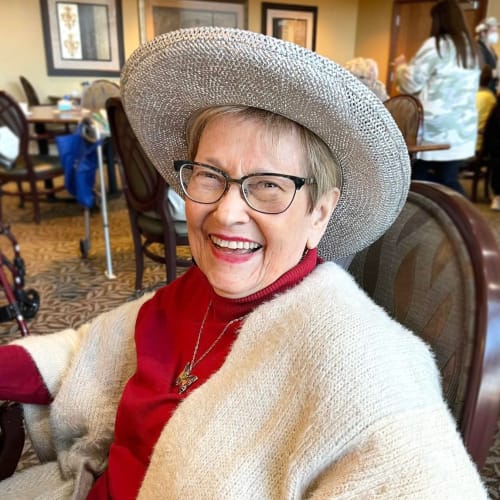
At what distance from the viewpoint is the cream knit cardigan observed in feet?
1.80

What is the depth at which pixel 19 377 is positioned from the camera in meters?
0.95

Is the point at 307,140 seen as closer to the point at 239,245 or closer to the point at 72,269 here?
the point at 239,245

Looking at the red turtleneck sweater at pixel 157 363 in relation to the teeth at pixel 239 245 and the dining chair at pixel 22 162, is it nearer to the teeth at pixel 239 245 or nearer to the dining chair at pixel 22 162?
the teeth at pixel 239 245

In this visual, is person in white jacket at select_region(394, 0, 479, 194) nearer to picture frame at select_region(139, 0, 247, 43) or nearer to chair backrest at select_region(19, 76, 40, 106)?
picture frame at select_region(139, 0, 247, 43)

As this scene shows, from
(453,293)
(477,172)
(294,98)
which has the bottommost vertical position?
(477,172)

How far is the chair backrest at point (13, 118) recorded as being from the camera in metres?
3.76

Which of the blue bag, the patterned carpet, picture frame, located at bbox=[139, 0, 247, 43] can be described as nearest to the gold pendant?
the patterned carpet

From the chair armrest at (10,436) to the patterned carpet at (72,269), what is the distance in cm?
87

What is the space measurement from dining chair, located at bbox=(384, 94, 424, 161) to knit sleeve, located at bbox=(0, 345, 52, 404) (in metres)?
1.93

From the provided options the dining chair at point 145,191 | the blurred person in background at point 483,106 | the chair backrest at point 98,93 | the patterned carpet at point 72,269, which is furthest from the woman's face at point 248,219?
the blurred person in background at point 483,106

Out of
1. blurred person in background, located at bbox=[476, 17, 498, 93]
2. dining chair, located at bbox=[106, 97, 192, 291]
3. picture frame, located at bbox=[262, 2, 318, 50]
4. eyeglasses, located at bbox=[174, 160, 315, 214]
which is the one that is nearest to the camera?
eyeglasses, located at bbox=[174, 160, 315, 214]

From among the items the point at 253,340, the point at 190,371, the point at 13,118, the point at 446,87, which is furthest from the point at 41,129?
the point at 253,340

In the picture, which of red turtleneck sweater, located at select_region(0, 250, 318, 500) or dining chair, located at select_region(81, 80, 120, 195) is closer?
red turtleneck sweater, located at select_region(0, 250, 318, 500)

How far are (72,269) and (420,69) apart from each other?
106 inches
